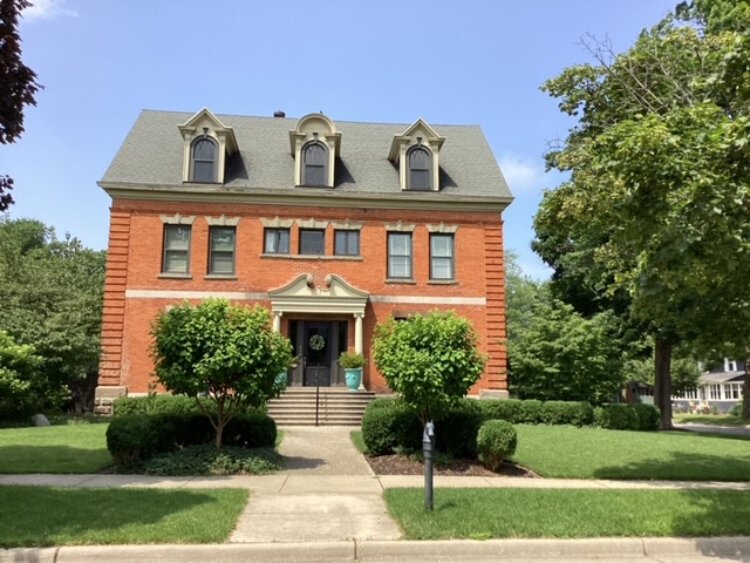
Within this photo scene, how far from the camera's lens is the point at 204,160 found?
2303 centimetres

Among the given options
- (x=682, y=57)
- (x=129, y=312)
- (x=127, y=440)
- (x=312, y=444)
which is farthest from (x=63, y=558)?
(x=129, y=312)

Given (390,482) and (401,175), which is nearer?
(390,482)

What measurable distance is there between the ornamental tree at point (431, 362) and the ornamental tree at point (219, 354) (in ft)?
7.16

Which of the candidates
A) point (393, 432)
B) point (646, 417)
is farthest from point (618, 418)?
point (393, 432)

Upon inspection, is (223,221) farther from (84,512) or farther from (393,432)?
(84,512)

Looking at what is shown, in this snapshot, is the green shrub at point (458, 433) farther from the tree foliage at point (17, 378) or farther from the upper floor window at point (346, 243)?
the tree foliage at point (17, 378)

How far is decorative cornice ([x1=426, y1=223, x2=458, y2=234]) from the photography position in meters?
23.3

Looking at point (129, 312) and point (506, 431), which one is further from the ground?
point (129, 312)

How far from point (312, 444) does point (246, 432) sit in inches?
97.0

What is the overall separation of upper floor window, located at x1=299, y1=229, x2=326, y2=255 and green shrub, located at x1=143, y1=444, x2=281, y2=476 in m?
12.6

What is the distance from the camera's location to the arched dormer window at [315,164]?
23.5 m

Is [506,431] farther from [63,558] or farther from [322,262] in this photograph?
[322,262]

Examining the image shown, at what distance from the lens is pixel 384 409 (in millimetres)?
12602

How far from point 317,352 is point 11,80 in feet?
50.8
